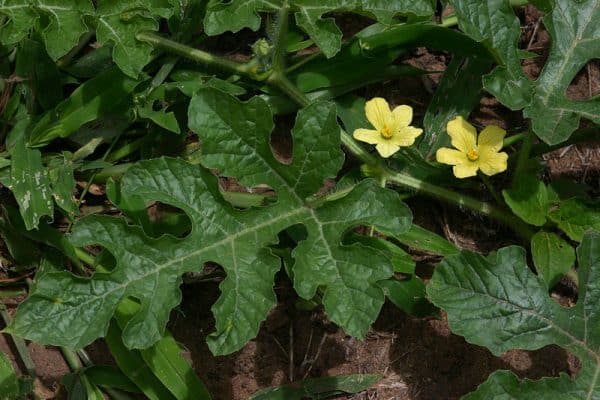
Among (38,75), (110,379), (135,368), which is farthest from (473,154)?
(38,75)

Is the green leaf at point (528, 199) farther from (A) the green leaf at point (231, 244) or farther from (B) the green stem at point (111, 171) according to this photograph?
(B) the green stem at point (111, 171)

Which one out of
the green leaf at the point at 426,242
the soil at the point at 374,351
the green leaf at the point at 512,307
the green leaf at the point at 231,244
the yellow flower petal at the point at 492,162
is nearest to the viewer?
the green leaf at the point at 231,244

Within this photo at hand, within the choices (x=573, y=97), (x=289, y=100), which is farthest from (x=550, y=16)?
(x=289, y=100)

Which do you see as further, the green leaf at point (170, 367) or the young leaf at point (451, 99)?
the young leaf at point (451, 99)

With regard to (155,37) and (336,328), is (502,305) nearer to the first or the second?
(336,328)

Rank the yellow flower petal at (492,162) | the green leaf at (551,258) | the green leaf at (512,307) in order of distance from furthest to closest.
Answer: the green leaf at (551,258) → the yellow flower petal at (492,162) → the green leaf at (512,307)

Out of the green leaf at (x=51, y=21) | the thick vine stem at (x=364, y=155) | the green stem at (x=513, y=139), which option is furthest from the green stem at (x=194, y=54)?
the green stem at (x=513, y=139)

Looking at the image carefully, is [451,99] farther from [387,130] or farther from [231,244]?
[231,244]
